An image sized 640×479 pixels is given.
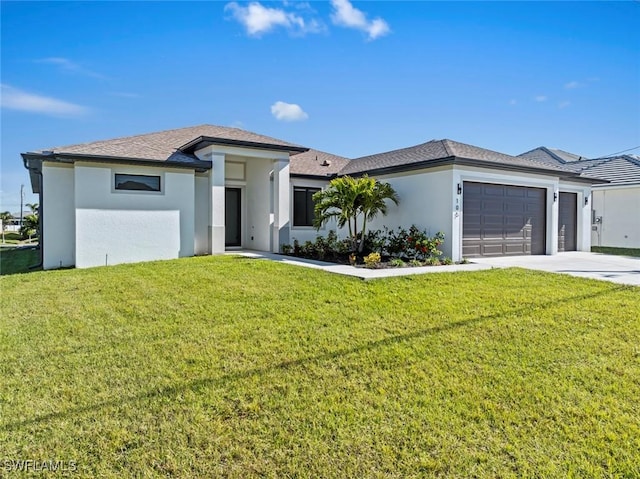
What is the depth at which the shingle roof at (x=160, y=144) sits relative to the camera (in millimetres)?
12516

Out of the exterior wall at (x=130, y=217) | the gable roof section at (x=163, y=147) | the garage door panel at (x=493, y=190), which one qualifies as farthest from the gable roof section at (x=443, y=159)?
the exterior wall at (x=130, y=217)

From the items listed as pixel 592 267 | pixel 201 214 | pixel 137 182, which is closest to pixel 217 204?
pixel 201 214

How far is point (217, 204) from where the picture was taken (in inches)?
548

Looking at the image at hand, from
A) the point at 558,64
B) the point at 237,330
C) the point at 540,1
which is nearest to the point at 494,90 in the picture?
the point at 558,64

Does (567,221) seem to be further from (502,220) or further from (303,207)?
(303,207)

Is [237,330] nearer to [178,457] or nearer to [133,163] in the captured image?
[178,457]

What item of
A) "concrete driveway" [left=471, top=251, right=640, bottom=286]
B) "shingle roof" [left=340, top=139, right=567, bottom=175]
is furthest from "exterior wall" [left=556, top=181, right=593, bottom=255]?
"concrete driveway" [left=471, top=251, right=640, bottom=286]

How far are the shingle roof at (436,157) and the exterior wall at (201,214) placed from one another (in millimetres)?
5909

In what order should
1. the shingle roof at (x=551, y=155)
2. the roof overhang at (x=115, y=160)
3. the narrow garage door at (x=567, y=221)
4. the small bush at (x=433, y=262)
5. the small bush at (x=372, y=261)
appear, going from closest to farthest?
1. the small bush at (x=372, y=261)
2. the small bush at (x=433, y=262)
3. the roof overhang at (x=115, y=160)
4. the narrow garage door at (x=567, y=221)
5. the shingle roof at (x=551, y=155)

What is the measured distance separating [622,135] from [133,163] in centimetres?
2793

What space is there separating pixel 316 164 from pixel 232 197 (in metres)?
4.17

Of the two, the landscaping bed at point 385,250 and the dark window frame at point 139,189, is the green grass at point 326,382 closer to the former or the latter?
the landscaping bed at point 385,250

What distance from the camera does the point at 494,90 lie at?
1667 centimetres

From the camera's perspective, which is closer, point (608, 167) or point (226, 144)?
point (226, 144)
